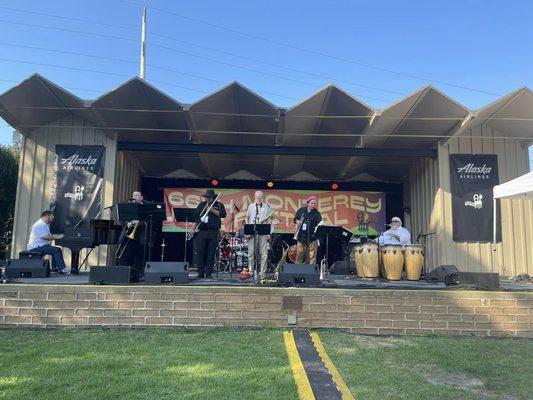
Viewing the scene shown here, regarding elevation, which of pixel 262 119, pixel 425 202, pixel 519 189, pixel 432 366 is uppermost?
pixel 262 119

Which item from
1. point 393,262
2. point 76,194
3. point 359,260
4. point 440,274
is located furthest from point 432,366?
point 76,194

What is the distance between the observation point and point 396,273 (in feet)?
25.5

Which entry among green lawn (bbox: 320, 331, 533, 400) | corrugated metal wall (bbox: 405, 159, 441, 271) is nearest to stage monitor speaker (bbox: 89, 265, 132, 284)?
green lawn (bbox: 320, 331, 533, 400)

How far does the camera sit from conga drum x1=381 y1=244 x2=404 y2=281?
7.75 m

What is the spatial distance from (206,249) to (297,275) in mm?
1949

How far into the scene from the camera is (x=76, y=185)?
32.1ft

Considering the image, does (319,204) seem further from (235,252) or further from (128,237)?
(128,237)

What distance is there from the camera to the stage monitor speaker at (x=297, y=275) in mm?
6219

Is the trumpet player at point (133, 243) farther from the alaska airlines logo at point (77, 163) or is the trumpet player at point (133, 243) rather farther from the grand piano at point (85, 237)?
the alaska airlines logo at point (77, 163)

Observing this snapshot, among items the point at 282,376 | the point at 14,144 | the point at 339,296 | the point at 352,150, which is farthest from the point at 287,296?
the point at 14,144

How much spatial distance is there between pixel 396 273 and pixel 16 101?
7.98m

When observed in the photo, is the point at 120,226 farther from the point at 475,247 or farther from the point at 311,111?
the point at 475,247

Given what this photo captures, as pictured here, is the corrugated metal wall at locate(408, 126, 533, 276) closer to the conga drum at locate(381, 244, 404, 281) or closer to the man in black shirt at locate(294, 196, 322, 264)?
the conga drum at locate(381, 244, 404, 281)

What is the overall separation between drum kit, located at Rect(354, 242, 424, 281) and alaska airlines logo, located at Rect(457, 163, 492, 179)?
9.95 ft
